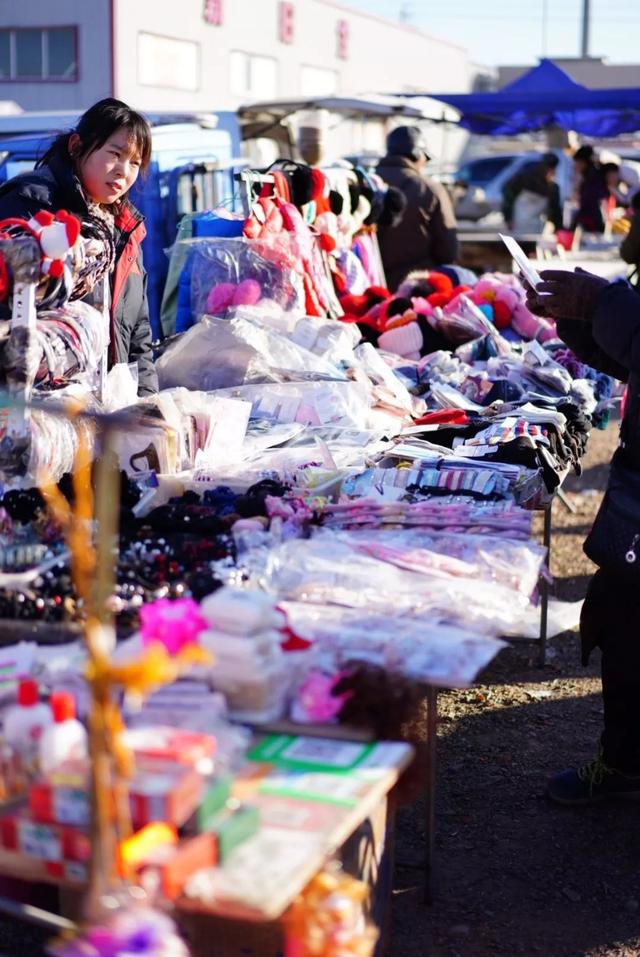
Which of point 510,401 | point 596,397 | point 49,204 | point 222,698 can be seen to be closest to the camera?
point 222,698

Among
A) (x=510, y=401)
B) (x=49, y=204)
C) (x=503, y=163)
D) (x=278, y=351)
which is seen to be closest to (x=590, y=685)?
(x=510, y=401)

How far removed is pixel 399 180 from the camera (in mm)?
7348

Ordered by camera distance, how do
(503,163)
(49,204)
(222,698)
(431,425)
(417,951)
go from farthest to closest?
(503,163) → (431,425) → (49,204) → (417,951) → (222,698)

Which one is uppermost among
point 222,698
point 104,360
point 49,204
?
point 49,204

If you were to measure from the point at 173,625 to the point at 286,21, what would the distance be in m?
25.2

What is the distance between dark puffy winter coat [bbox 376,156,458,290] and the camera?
23.7ft

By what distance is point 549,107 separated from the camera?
14.1 meters

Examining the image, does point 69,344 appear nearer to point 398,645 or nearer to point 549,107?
point 398,645

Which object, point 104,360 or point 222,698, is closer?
point 222,698

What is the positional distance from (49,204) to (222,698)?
6.41 feet

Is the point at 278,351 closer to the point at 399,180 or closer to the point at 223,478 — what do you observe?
the point at 223,478

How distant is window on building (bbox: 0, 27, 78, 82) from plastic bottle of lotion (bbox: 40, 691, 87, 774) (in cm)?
1958

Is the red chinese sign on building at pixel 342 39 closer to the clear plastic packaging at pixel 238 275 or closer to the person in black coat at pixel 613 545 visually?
the clear plastic packaging at pixel 238 275

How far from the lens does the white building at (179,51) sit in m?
19.5
